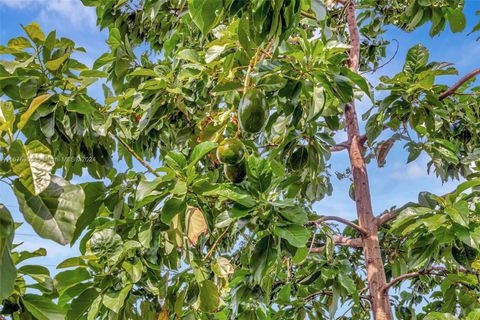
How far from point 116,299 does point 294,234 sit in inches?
20.3

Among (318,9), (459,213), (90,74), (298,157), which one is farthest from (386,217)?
(90,74)

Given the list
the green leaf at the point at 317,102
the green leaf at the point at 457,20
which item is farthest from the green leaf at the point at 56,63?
the green leaf at the point at 457,20

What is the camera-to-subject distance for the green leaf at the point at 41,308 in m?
1.01

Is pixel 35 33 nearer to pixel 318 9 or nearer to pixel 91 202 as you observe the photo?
pixel 91 202

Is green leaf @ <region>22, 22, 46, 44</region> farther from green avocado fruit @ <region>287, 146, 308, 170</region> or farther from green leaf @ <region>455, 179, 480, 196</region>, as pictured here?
green leaf @ <region>455, 179, 480, 196</region>

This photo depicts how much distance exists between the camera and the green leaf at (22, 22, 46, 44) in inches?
50.7

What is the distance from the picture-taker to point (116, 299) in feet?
3.92

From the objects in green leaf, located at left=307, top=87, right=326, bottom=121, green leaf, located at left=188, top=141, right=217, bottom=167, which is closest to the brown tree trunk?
green leaf, located at left=307, top=87, right=326, bottom=121

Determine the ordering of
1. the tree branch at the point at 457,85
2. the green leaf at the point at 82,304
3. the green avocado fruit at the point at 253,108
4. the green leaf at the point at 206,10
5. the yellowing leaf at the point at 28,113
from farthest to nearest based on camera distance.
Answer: the tree branch at the point at 457,85 → the green leaf at the point at 82,304 → the green avocado fruit at the point at 253,108 → the green leaf at the point at 206,10 → the yellowing leaf at the point at 28,113

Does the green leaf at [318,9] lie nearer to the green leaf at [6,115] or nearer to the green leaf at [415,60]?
the green leaf at [6,115]

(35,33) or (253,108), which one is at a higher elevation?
(35,33)

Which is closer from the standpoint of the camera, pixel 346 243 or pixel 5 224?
pixel 5 224

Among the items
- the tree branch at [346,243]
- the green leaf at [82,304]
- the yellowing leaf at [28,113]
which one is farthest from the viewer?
the tree branch at [346,243]

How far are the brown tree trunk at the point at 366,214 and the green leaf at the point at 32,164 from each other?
4.63ft
